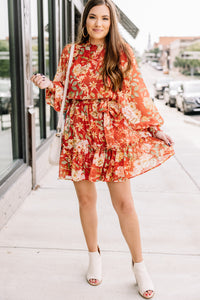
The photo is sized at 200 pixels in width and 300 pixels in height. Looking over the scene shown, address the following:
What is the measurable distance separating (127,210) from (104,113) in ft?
2.02

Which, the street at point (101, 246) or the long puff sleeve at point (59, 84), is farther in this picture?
the street at point (101, 246)

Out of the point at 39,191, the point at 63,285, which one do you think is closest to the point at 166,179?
the point at 39,191

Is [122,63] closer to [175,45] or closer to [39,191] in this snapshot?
[39,191]

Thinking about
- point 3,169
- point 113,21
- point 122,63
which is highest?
point 113,21

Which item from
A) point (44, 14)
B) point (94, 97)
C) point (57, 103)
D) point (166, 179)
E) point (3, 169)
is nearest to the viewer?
point (94, 97)

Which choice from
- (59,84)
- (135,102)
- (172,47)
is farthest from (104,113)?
(172,47)

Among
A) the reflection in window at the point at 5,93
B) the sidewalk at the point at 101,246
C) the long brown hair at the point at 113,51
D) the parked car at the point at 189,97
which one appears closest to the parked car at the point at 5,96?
the reflection in window at the point at 5,93

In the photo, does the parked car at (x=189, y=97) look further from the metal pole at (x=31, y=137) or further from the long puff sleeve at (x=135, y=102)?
the long puff sleeve at (x=135, y=102)

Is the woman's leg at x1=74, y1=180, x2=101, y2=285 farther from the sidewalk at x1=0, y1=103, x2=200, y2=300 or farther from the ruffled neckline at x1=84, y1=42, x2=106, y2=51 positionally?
the ruffled neckline at x1=84, y1=42, x2=106, y2=51

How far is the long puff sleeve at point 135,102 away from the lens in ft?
7.29

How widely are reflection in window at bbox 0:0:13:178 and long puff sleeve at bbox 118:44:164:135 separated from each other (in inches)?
79.3

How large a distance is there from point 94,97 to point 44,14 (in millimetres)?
4136

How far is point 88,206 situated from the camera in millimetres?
2344

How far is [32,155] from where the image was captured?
435cm
